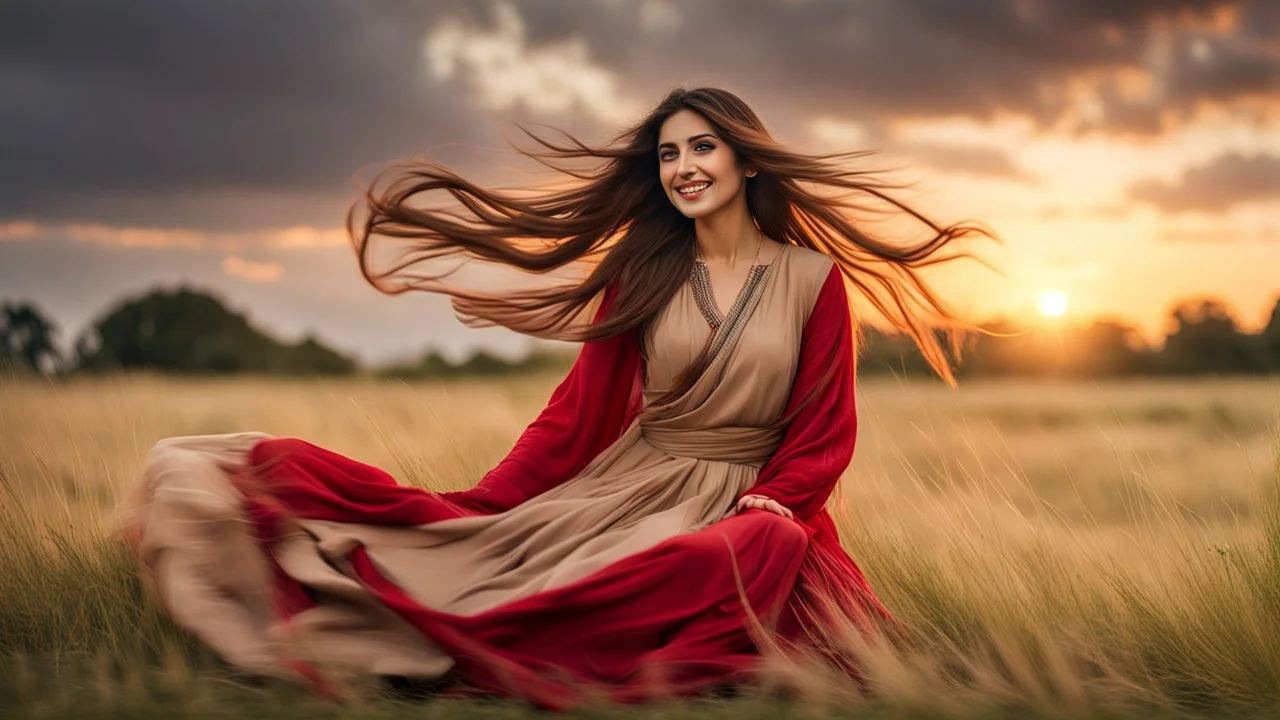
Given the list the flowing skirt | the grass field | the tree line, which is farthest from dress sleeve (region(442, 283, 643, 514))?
the tree line

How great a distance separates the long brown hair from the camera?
5.03m

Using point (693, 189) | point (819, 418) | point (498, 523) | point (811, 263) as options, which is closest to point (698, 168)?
point (693, 189)

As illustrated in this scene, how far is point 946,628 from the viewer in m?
4.77

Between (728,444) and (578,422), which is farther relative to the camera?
(578,422)

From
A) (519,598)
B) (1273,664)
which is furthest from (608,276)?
(1273,664)

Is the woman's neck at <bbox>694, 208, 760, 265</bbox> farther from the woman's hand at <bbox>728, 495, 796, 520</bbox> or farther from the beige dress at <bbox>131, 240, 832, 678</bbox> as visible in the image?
Answer: the woman's hand at <bbox>728, 495, 796, 520</bbox>

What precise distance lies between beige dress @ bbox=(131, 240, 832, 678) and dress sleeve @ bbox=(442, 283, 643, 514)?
0.37 ft

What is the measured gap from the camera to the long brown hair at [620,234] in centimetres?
503

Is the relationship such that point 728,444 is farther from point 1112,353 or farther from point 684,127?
point 1112,353

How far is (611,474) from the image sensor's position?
16.1ft

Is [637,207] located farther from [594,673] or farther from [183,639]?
[183,639]

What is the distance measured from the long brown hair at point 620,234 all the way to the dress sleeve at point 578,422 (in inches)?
4.9

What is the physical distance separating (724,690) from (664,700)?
9.8 inches

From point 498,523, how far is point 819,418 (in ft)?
4.28
